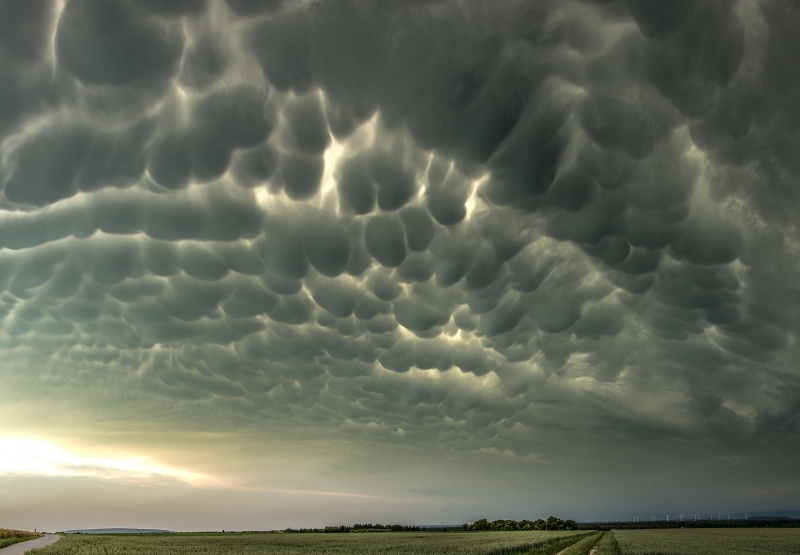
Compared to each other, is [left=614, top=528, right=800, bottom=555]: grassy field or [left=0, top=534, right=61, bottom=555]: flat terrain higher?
[left=0, top=534, right=61, bottom=555]: flat terrain

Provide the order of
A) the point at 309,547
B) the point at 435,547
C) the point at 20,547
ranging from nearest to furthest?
the point at 20,547 → the point at 435,547 → the point at 309,547

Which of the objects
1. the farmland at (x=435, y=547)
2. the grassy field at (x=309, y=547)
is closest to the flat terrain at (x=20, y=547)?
the grassy field at (x=309, y=547)

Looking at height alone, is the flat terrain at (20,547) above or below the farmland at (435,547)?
above

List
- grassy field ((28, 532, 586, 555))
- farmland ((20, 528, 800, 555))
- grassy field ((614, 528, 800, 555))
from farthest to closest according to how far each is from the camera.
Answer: grassy field ((614, 528, 800, 555))
farmland ((20, 528, 800, 555))
grassy field ((28, 532, 586, 555))

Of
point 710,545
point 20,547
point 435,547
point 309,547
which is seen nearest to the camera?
point 20,547

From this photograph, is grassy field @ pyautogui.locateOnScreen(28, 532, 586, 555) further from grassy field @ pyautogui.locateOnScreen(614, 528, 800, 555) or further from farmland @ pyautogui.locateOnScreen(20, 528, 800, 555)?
grassy field @ pyautogui.locateOnScreen(614, 528, 800, 555)

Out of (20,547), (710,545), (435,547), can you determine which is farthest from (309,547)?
(710,545)

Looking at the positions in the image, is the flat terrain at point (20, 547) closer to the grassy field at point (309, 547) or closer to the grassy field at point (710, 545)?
the grassy field at point (309, 547)

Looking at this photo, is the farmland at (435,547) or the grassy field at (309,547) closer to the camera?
the grassy field at (309,547)

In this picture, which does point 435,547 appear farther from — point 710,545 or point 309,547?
point 710,545

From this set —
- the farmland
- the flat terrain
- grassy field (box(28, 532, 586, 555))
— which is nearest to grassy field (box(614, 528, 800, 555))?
the farmland

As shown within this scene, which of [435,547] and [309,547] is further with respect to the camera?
[309,547]

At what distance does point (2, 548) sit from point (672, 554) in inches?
2874

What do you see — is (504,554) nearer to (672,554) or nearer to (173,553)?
(672,554)
